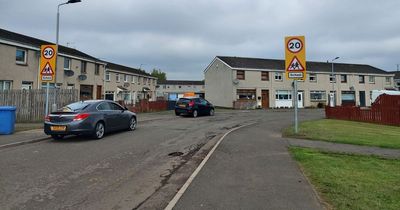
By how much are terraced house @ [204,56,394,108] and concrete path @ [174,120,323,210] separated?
35633 mm

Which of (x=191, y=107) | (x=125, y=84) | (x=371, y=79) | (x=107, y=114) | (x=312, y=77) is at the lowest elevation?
(x=107, y=114)

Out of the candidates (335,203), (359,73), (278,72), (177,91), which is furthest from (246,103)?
(177,91)

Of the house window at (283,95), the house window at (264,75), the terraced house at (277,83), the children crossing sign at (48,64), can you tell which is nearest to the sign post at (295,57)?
the children crossing sign at (48,64)

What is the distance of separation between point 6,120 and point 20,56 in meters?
13.9

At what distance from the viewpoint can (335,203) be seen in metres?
5.09

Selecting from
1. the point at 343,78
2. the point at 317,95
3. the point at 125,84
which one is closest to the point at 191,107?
the point at 125,84

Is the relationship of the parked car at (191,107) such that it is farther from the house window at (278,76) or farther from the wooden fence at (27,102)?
the house window at (278,76)

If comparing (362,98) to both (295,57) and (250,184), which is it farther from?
(250,184)

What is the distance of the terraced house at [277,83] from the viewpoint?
46688mm

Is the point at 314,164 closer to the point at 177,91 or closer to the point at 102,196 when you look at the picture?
the point at 102,196

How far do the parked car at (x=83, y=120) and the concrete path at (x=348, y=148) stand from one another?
6.85 meters

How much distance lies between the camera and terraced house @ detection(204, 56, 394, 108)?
4669 centimetres

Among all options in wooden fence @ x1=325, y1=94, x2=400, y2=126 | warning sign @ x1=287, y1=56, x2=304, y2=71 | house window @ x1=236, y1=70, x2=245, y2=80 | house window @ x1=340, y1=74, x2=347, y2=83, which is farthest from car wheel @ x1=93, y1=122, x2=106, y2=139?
house window @ x1=340, y1=74, x2=347, y2=83

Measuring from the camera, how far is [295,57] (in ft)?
45.3
